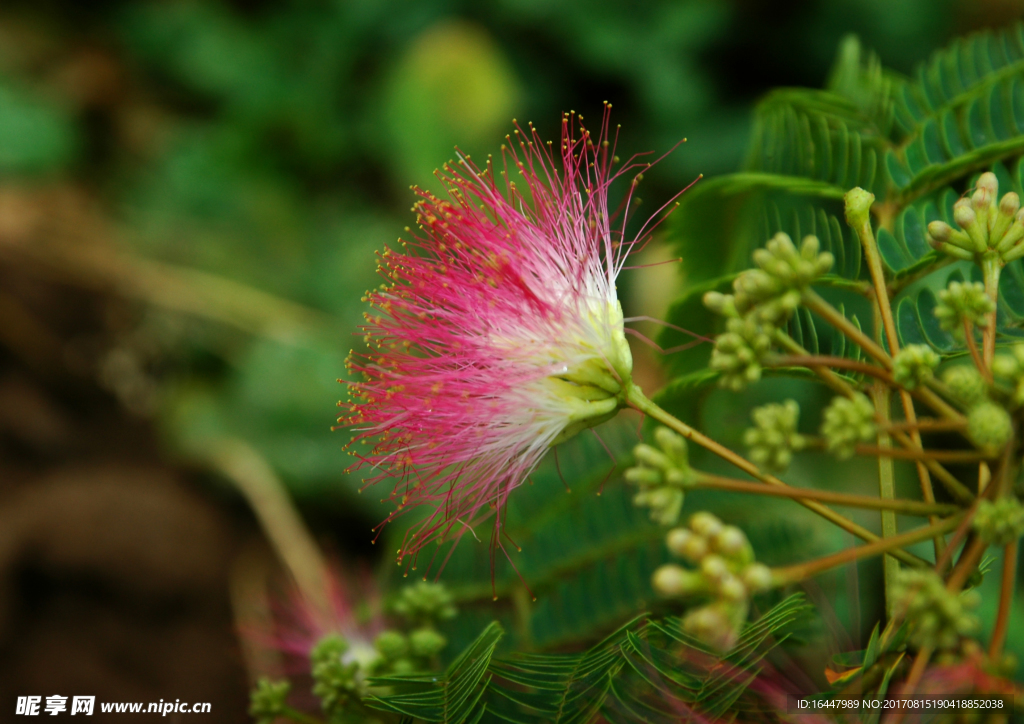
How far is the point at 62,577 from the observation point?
2289 millimetres

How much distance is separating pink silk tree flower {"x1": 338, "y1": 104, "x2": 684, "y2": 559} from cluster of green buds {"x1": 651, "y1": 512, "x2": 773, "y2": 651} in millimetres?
321

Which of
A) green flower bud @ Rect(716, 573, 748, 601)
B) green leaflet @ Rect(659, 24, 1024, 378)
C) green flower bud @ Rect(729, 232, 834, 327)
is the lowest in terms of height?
green flower bud @ Rect(716, 573, 748, 601)

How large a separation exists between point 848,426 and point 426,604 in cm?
76

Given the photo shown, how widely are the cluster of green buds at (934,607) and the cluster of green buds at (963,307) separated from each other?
0.27m

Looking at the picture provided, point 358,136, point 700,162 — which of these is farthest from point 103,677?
point 700,162

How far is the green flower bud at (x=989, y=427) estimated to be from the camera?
67cm

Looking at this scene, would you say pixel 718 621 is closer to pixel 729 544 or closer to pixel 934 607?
pixel 729 544

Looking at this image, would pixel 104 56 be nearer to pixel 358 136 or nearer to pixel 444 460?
pixel 358 136

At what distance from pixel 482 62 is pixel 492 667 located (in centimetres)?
300

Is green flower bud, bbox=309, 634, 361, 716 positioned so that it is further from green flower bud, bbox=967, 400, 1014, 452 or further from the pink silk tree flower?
green flower bud, bbox=967, 400, 1014, 452

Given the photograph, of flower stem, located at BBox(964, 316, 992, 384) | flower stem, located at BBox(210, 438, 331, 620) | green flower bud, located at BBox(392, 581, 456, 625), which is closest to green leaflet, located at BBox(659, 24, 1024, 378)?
flower stem, located at BBox(964, 316, 992, 384)

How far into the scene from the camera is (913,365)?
0.72 m

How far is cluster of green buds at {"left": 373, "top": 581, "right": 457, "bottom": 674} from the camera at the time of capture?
3.65 feet

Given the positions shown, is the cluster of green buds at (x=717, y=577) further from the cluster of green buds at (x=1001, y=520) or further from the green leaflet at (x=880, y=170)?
the green leaflet at (x=880, y=170)
